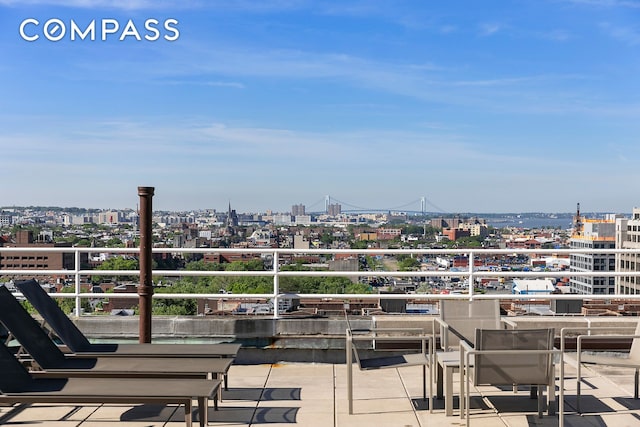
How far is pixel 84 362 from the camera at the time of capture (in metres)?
6.46

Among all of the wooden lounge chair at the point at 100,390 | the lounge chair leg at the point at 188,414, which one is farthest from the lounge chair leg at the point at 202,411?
the lounge chair leg at the point at 188,414

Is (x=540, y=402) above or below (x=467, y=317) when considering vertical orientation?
below

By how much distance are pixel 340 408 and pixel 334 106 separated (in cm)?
8210

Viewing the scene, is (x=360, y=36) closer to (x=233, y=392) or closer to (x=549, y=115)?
(x=549, y=115)

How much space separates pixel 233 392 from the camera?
724 cm

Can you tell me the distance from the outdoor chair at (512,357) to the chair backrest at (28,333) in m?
3.38

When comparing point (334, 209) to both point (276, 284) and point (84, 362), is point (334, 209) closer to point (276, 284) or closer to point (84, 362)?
point (276, 284)

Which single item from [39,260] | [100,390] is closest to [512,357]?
[100,390]

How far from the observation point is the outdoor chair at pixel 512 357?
18.9 ft

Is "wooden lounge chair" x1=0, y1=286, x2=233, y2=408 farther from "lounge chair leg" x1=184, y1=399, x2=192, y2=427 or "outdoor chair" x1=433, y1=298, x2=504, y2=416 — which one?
"outdoor chair" x1=433, y1=298, x2=504, y2=416

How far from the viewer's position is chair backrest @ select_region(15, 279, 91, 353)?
6.60 metres

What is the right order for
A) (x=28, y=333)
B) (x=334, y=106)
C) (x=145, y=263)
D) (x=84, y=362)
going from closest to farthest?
1. (x=28, y=333)
2. (x=84, y=362)
3. (x=145, y=263)
4. (x=334, y=106)

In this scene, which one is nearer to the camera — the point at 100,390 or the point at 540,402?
the point at 100,390

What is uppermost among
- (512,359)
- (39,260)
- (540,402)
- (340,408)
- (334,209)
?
(334,209)
